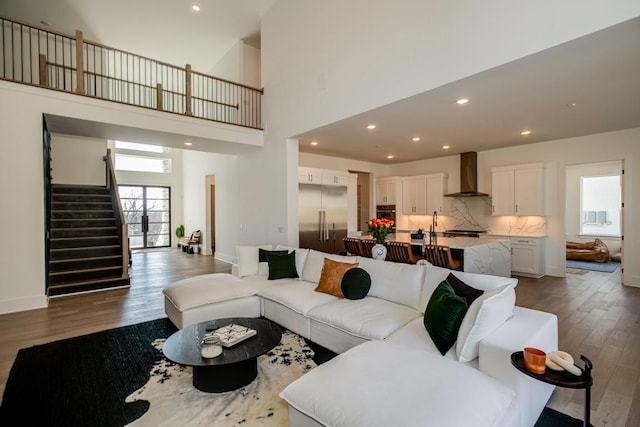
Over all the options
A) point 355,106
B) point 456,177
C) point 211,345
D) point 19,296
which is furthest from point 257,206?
point 456,177

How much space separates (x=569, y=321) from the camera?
12.6ft

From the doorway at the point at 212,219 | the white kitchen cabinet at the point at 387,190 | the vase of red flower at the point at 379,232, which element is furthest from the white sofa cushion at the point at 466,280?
the doorway at the point at 212,219

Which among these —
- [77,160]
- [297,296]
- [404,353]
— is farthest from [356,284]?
[77,160]

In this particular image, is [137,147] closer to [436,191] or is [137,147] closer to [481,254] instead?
[436,191]

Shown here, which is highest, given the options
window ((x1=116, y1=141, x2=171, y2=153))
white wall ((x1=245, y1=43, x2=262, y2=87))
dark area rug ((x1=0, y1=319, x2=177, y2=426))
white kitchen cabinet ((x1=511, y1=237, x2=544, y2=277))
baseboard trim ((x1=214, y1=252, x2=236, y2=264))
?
white wall ((x1=245, y1=43, x2=262, y2=87))

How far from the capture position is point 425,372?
5.62 feet

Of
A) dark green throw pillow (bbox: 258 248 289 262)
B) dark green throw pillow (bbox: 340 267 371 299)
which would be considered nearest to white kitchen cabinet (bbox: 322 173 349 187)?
dark green throw pillow (bbox: 258 248 289 262)

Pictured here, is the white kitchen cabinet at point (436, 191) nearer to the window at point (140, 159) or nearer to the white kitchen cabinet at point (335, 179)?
the white kitchen cabinet at point (335, 179)

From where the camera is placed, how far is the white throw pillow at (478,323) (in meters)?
1.97

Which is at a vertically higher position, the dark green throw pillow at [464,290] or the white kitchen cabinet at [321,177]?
the white kitchen cabinet at [321,177]

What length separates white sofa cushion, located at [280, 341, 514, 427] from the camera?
55.1 inches

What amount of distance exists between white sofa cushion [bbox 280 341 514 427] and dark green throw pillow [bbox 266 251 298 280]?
Result: 2.40 metres

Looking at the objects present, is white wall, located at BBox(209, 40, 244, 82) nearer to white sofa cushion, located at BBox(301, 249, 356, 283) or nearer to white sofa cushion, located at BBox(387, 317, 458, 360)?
white sofa cushion, located at BBox(301, 249, 356, 283)

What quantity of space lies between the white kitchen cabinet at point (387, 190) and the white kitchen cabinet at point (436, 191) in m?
0.92
